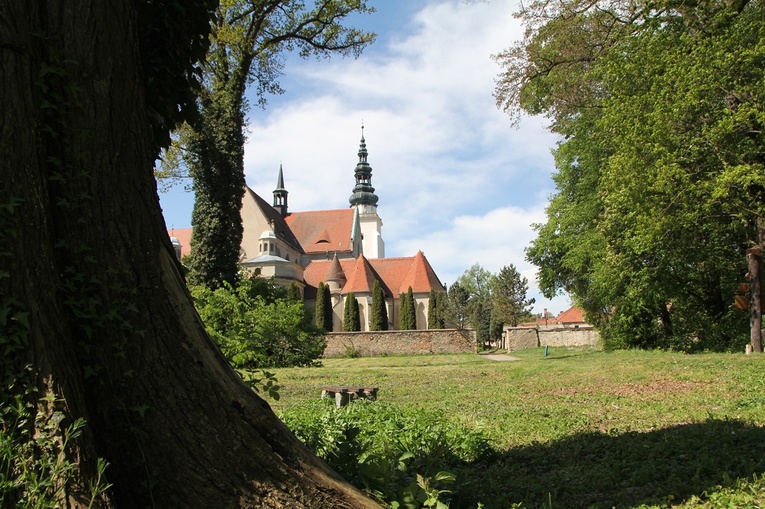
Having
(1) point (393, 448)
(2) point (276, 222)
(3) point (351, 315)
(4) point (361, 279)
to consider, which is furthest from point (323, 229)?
(1) point (393, 448)

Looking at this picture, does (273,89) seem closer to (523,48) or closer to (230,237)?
(230,237)

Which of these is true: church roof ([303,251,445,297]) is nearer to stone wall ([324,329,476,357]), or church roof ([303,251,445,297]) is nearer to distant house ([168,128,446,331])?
distant house ([168,128,446,331])

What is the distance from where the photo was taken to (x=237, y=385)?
3299 millimetres

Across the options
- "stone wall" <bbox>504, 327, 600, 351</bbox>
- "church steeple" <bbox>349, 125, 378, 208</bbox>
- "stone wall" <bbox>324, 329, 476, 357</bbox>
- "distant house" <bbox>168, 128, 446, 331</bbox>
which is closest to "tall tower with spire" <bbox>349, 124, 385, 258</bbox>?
"church steeple" <bbox>349, 125, 378, 208</bbox>

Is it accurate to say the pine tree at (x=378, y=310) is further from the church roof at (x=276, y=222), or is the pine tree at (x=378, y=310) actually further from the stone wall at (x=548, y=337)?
the stone wall at (x=548, y=337)

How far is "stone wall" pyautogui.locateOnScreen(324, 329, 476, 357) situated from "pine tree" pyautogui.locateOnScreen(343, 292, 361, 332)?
16846 millimetres

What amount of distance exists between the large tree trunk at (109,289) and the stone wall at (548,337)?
114 ft

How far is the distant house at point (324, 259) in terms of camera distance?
5606cm

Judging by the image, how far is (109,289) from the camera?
2.93 meters

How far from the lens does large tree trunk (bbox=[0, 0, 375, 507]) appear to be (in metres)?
2.70

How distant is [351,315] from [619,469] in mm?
48927

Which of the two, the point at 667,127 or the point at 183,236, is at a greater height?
the point at 183,236

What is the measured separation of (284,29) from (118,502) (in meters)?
18.7

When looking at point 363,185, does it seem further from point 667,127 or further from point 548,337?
point 667,127
